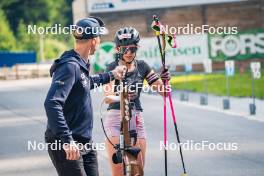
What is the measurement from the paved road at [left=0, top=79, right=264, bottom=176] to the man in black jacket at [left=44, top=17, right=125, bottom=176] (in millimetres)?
5259

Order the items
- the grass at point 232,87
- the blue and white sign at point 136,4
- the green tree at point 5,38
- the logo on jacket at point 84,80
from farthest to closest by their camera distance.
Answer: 1. the green tree at point 5,38
2. the blue and white sign at point 136,4
3. the grass at point 232,87
4. the logo on jacket at point 84,80

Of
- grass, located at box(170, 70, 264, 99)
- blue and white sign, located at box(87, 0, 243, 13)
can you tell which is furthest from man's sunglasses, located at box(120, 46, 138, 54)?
blue and white sign, located at box(87, 0, 243, 13)

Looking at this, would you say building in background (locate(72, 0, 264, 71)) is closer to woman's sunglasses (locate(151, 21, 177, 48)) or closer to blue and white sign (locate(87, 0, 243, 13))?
blue and white sign (locate(87, 0, 243, 13))

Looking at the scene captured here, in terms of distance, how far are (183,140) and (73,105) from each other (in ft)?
31.5

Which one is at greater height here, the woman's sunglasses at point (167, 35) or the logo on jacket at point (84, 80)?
the woman's sunglasses at point (167, 35)

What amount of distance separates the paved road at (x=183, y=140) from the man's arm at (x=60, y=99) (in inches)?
221

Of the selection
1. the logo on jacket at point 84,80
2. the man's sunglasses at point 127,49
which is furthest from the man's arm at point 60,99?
the man's sunglasses at point 127,49

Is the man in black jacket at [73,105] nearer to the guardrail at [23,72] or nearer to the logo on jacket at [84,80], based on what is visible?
the logo on jacket at [84,80]

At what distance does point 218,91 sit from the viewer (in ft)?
103

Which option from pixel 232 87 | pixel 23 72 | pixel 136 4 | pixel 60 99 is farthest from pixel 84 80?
pixel 23 72

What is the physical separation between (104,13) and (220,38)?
20.1m

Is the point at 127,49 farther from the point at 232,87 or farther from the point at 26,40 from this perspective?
the point at 26,40

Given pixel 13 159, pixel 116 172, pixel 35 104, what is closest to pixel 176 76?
pixel 35 104

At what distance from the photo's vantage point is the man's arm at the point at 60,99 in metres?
6.97
